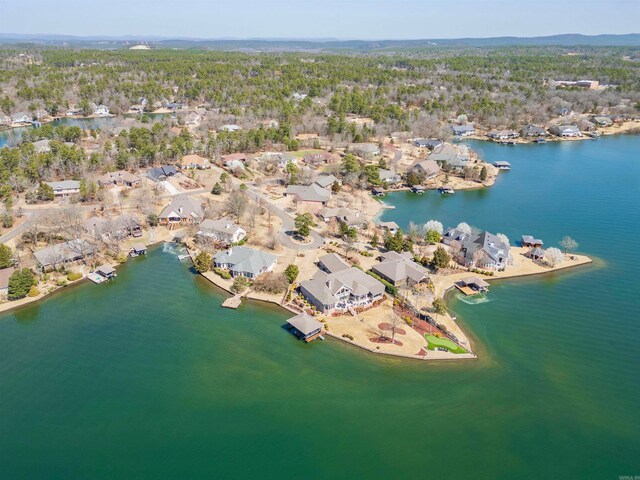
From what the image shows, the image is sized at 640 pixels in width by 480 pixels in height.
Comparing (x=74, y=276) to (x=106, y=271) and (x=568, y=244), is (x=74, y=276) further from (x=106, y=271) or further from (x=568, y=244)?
(x=568, y=244)

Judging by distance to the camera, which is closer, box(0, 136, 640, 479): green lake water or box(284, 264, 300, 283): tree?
box(0, 136, 640, 479): green lake water

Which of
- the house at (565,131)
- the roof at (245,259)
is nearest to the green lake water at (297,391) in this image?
the roof at (245,259)

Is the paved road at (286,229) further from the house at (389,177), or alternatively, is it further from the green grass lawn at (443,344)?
the house at (389,177)

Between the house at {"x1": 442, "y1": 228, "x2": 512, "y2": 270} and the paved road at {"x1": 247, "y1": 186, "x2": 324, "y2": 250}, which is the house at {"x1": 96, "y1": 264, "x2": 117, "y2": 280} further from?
the house at {"x1": 442, "y1": 228, "x2": 512, "y2": 270}

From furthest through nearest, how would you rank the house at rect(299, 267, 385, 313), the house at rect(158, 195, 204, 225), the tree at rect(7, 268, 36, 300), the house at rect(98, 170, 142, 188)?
the house at rect(98, 170, 142, 188) < the house at rect(158, 195, 204, 225) < the tree at rect(7, 268, 36, 300) < the house at rect(299, 267, 385, 313)

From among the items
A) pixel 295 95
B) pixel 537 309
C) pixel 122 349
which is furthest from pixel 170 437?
pixel 295 95

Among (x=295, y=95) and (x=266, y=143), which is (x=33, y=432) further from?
(x=295, y=95)

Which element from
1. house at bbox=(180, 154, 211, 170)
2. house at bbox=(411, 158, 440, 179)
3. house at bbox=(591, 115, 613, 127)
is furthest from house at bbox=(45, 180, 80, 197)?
house at bbox=(591, 115, 613, 127)
